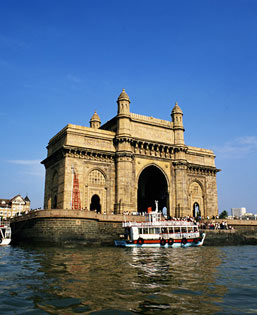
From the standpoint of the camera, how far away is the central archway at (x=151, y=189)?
49.8 m

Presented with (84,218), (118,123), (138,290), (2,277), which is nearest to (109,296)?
(138,290)

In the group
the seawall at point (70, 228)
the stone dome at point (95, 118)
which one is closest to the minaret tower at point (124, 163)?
the seawall at point (70, 228)

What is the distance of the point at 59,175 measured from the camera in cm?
4181

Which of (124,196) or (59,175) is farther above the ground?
(59,175)

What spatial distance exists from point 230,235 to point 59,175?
23.8 metres

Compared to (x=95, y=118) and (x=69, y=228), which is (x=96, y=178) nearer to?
(x=69, y=228)

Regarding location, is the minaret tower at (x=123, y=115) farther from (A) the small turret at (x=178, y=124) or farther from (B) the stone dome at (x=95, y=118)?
(B) the stone dome at (x=95, y=118)

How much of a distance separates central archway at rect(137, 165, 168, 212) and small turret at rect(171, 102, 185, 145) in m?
5.94

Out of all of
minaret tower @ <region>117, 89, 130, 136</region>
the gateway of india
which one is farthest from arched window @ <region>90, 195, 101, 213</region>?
minaret tower @ <region>117, 89, 130, 136</region>

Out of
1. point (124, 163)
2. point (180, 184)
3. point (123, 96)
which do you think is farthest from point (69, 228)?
point (123, 96)

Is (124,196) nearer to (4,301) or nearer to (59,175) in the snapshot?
(59,175)

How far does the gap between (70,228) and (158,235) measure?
30.0 feet

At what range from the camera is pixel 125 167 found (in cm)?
4253

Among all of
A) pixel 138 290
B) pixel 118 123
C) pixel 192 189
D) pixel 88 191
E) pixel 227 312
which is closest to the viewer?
pixel 227 312
